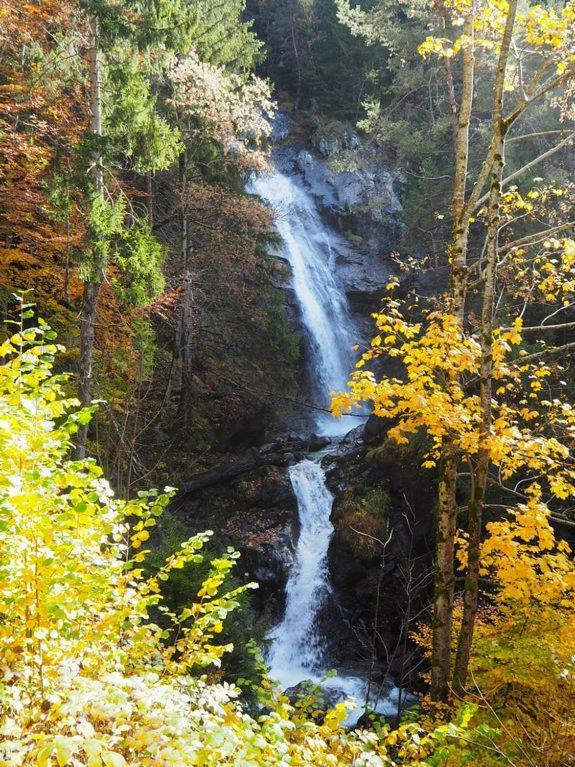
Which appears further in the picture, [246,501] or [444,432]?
[246,501]

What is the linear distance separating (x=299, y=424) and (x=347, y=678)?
33.5 feet

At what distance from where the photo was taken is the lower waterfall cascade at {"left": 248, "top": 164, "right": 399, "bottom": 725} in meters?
Answer: 10.3

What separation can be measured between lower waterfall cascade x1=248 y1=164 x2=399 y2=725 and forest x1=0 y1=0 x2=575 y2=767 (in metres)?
0.10

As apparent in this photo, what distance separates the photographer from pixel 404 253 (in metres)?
22.1

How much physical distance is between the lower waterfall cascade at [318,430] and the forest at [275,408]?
0.10m

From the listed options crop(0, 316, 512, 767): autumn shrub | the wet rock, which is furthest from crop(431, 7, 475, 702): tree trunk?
the wet rock

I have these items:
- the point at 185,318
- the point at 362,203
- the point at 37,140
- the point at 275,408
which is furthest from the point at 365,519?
the point at 362,203

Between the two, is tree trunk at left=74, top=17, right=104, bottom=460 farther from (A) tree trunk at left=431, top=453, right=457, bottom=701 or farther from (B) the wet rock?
(B) the wet rock

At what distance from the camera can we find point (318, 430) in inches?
751

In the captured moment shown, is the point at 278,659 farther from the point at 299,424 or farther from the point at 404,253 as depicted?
the point at 404,253

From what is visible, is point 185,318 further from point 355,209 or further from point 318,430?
point 355,209

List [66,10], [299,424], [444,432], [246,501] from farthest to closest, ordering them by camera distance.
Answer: [299,424], [246,501], [66,10], [444,432]

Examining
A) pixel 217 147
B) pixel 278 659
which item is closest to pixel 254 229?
pixel 217 147

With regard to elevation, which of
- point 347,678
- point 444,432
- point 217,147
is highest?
point 217,147
